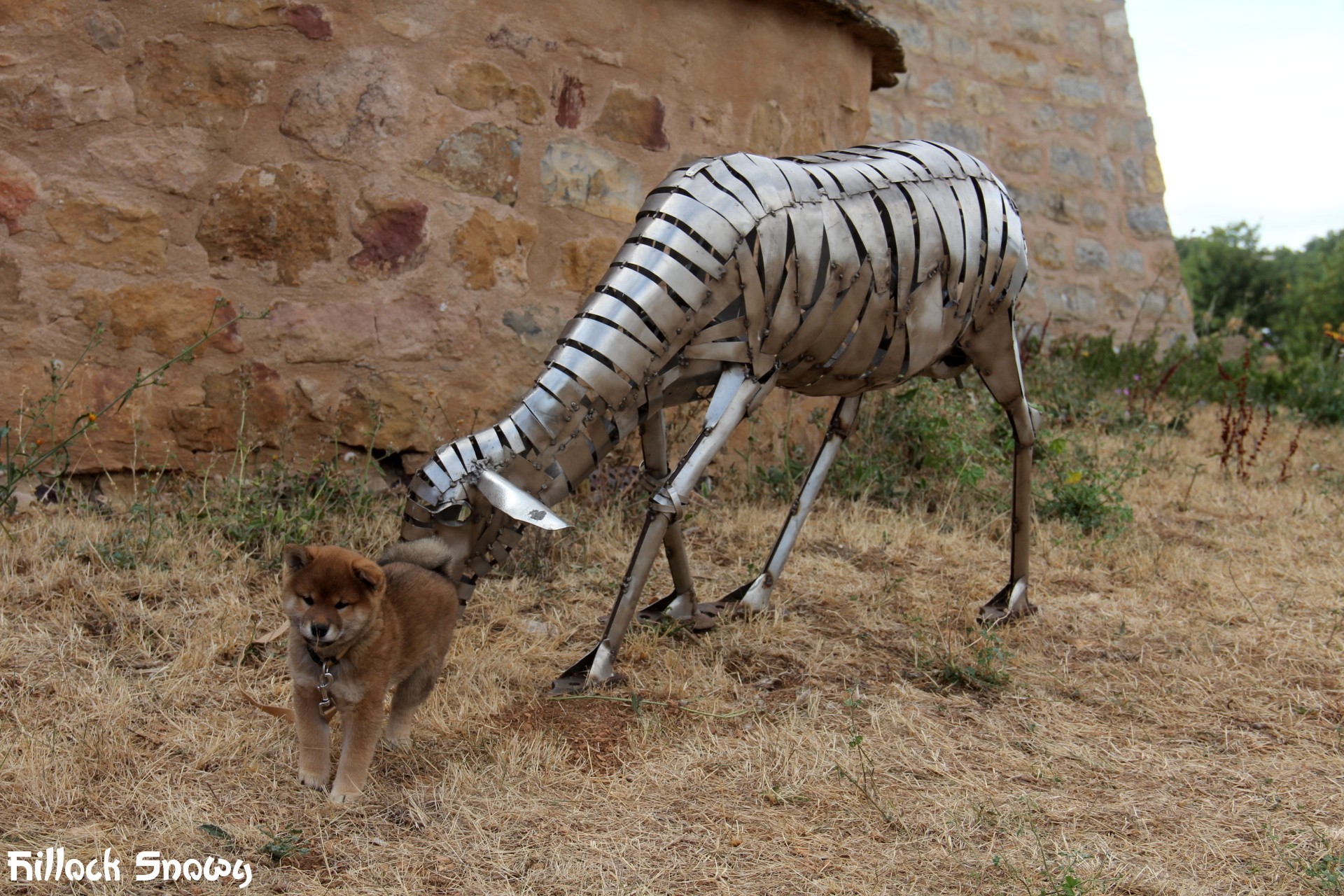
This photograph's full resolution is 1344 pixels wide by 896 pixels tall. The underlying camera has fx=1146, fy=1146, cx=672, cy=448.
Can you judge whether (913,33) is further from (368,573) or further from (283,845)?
(283,845)

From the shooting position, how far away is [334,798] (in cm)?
302

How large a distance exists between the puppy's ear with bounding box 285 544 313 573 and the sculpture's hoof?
2.89 m

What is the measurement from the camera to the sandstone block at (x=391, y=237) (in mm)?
4984

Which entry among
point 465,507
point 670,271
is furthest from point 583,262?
point 465,507

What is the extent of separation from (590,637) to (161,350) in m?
2.18

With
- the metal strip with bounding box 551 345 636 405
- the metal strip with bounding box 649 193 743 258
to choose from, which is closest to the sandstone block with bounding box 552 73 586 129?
the metal strip with bounding box 649 193 743 258

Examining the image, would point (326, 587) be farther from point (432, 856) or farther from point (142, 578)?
point (142, 578)

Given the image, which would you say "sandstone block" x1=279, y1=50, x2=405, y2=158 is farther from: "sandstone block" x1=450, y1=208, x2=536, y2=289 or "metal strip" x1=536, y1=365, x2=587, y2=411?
"metal strip" x1=536, y1=365, x2=587, y2=411

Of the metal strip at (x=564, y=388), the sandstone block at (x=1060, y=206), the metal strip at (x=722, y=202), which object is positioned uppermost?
the sandstone block at (x=1060, y=206)

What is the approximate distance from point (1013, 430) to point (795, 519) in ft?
3.18

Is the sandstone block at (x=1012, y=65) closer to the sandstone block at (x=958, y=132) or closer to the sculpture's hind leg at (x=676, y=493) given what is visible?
the sandstone block at (x=958, y=132)

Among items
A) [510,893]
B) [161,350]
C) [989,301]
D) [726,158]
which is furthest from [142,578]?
[989,301]

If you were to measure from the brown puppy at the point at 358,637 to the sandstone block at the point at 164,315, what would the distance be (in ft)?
6.80

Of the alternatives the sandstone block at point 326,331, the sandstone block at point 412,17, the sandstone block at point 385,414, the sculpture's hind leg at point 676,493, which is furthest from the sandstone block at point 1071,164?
the sculpture's hind leg at point 676,493
